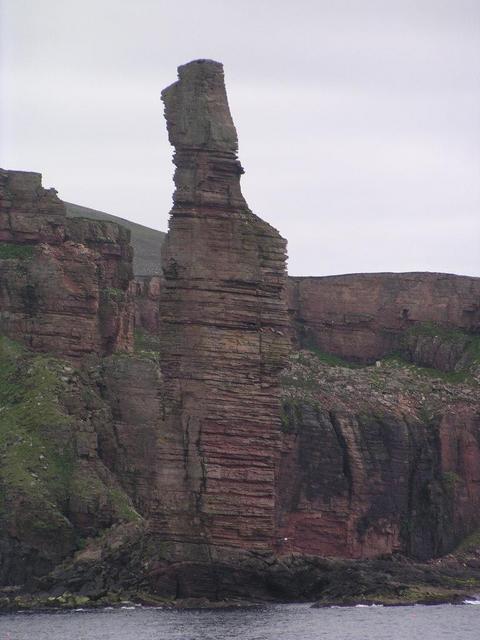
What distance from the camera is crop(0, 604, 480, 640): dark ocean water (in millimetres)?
131000

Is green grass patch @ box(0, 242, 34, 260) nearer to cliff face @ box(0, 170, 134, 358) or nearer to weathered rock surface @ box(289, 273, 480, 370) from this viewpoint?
cliff face @ box(0, 170, 134, 358)

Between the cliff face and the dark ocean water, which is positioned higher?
the cliff face

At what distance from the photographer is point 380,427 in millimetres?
167000

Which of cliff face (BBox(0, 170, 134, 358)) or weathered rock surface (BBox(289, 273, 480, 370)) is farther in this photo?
weathered rock surface (BBox(289, 273, 480, 370))

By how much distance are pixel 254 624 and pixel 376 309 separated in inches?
1886

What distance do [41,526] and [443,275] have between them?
120 ft

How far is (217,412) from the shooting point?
14425 cm

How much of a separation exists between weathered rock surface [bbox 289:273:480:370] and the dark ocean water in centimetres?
3557

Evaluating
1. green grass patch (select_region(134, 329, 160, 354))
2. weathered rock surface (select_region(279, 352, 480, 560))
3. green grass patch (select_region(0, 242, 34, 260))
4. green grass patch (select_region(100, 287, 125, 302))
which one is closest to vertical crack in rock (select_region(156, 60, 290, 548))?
weathered rock surface (select_region(279, 352, 480, 560))

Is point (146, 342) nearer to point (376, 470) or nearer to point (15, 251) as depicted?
point (15, 251)

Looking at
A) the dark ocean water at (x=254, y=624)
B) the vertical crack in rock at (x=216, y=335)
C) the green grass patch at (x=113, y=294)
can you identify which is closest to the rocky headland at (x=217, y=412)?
the vertical crack in rock at (x=216, y=335)

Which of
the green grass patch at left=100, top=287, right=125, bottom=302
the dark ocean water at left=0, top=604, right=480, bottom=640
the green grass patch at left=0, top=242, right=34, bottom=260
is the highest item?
the green grass patch at left=0, top=242, right=34, bottom=260

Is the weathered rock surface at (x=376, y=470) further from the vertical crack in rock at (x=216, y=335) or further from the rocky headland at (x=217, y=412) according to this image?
the vertical crack in rock at (x=216, y=335)

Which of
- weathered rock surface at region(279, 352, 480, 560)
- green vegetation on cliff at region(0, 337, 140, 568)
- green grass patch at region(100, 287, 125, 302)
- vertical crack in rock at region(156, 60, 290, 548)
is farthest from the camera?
green grass patch at region(100, 287, 125, 302)
